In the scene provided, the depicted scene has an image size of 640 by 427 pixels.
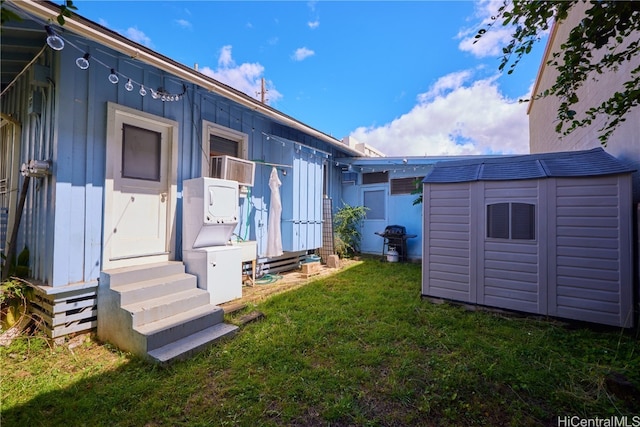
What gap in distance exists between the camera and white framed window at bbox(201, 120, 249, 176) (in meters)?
4.46

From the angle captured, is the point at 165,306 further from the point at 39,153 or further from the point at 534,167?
the point at 534,167

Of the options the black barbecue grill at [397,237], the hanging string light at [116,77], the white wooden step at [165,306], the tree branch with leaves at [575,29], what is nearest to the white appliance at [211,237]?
the white wooden step at [165,306]

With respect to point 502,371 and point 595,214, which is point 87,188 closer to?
point 502,371

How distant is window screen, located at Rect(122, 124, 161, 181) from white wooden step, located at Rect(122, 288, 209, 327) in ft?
5.56

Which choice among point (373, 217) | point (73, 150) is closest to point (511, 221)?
point (373, 217)

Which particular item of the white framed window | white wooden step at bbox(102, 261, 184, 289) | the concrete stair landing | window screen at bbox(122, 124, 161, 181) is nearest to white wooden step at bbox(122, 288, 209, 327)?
the concrete stair landing

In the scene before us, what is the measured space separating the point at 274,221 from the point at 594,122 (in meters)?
5.57

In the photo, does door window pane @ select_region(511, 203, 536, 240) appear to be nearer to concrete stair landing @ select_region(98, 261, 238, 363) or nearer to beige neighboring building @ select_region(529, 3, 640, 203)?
beige neighboring building @ select_region(529, 3, 640, 203)

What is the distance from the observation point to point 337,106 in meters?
10.0

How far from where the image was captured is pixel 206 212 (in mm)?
3762

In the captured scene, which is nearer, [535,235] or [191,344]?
[191,344]

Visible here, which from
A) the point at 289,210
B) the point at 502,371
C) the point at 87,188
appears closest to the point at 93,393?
the point at 87,188

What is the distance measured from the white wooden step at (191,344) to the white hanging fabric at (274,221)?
2.28 m

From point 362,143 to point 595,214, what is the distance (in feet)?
39.9
